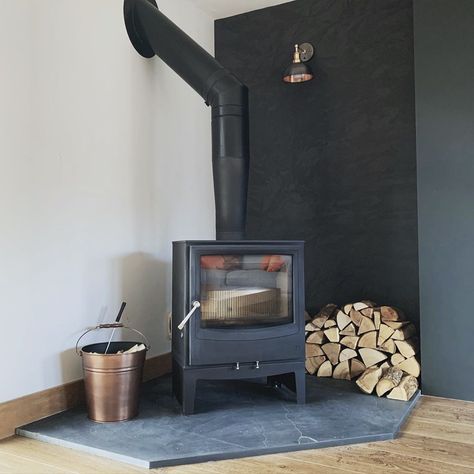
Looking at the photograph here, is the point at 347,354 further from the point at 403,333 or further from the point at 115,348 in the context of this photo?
the point at 115,348

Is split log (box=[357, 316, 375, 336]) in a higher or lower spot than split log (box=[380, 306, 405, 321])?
lower

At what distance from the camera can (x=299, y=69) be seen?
292 cm

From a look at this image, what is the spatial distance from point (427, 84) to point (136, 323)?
194 centimetres

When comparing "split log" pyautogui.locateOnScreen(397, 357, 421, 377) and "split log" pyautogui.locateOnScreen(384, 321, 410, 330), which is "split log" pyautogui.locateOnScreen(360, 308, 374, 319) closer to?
"split log" pyautogui.locateOnScreen(384, 321, 410, 330)

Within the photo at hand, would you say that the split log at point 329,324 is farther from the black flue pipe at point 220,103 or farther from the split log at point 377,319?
the black flue pipe at point 220,103

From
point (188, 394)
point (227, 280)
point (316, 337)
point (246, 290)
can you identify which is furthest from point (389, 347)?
point (188, 394)

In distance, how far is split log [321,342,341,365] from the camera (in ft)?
8.83

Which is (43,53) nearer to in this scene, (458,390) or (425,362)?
(425,362)

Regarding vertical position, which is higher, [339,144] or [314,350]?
[339,144]

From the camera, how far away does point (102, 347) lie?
229 cm

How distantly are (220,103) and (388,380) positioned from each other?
1.62 meters

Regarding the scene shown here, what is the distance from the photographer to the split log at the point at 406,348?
248 cm

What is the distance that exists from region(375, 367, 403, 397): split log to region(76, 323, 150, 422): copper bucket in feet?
3.79

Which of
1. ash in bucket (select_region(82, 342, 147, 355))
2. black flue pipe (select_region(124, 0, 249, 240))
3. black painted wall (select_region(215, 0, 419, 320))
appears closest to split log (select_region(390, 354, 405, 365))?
black painted wall (select_region(215, 0, 419, 320))
